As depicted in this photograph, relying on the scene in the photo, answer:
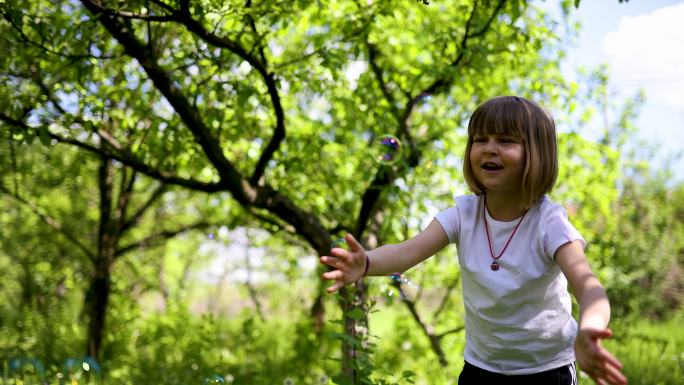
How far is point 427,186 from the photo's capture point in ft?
17.7

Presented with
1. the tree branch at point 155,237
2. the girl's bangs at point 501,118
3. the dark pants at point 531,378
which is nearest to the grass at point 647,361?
the dark pants at point 531,378

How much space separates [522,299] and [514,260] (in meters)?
0.13

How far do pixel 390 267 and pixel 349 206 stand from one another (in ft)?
10.3

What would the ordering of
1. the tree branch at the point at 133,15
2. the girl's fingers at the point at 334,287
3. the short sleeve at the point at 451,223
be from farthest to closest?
the tree branch at the point at 133,15 < the short sleeve at the point at 451,223 < the girl's fingers at the point at 334,287

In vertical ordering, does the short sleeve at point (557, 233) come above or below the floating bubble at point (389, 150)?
below

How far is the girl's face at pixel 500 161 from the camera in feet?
6.86

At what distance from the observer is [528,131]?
210 centimetres

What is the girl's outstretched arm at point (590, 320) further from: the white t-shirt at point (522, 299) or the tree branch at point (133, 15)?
the tree branch at point (133, 15)

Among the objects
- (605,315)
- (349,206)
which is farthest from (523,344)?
(349,206)

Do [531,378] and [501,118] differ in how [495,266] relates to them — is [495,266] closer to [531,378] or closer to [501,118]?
[531,378]

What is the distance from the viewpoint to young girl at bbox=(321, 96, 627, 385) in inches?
81.4

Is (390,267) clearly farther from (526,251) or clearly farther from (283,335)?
(283,335)

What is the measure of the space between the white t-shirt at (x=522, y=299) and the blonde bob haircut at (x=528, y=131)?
76 mm

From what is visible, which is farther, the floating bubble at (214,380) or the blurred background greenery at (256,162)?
the blurred background greenery at (256,162)
